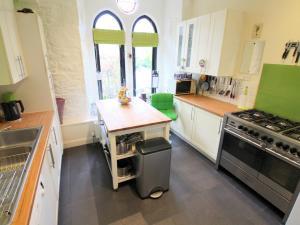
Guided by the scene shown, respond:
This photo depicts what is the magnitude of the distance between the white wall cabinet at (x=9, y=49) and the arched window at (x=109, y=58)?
167 centimetres

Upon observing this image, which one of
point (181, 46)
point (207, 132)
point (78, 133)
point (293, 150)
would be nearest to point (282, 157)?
point (293, 150)

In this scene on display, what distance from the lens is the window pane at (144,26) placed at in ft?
11.9

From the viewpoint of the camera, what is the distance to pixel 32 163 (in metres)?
1.22

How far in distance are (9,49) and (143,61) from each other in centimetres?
270

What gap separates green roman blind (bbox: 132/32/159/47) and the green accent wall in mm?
2338

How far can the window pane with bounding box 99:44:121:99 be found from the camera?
3.51 meters

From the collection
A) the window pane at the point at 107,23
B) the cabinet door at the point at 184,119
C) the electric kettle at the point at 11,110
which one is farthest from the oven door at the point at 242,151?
the window pane at the point at 107,23

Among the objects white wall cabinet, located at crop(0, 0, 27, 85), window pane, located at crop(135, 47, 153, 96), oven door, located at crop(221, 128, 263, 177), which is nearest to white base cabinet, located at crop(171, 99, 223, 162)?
oven door, located at crop(221, 128, 263, 177)

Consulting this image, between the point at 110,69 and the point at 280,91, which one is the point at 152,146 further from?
the point at 110,69

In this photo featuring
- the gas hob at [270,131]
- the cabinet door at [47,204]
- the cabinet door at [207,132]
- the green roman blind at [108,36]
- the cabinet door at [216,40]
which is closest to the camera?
the cabinet door at [47,204]

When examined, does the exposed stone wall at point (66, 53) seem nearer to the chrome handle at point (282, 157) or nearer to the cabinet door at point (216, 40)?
the cabinet door at point (216, 40)

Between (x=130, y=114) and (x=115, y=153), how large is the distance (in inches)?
21.8

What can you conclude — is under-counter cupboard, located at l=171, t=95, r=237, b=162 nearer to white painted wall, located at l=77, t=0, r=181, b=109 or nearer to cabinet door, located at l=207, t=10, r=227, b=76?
cabinet door, located at l=207, t=10, r=227, b=76

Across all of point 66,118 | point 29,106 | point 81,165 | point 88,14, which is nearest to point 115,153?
point 81,165
